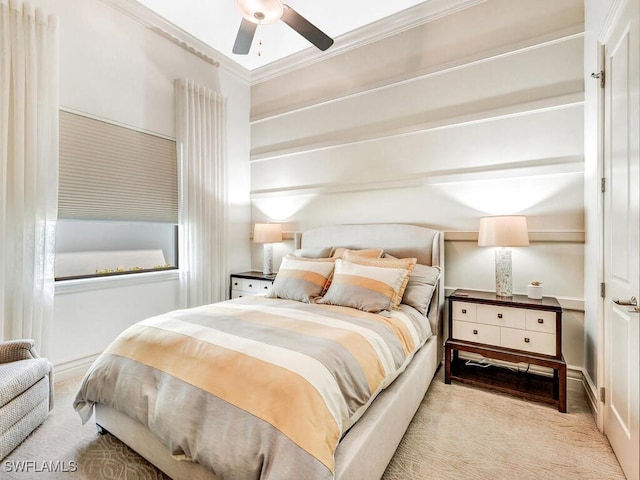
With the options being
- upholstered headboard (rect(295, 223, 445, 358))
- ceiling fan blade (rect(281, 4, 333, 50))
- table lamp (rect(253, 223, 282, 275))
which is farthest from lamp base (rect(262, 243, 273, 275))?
ceiling fan blade (rect(281, 4, 333, 50))

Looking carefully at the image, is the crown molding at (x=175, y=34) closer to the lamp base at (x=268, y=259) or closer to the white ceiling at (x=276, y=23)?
the white ceiling at (x=276, y=23)

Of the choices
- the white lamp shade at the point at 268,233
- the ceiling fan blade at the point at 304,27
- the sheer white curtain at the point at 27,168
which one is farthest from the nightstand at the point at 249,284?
the ceiling fan blade at the point at 304,27

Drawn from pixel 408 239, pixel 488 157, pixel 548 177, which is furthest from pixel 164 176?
pixel 548 177

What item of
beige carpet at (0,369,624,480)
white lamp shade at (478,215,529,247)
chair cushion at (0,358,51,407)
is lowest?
beige carpet at (0,369,624,480)

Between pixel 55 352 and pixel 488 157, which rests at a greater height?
pixel 488 157

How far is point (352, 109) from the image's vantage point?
3600 mm

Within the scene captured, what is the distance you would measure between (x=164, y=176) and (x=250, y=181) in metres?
1.25

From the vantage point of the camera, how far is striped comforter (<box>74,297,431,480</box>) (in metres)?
1.13

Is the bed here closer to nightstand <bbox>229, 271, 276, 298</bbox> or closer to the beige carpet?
the beige carpet

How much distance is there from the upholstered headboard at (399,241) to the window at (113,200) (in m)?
1.71

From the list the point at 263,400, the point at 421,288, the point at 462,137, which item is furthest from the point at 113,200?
the point at 462,137

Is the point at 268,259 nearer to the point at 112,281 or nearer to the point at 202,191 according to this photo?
the point at 202,191

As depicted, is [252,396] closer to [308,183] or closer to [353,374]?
[353,374]

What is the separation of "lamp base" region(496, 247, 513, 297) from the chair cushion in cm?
328
